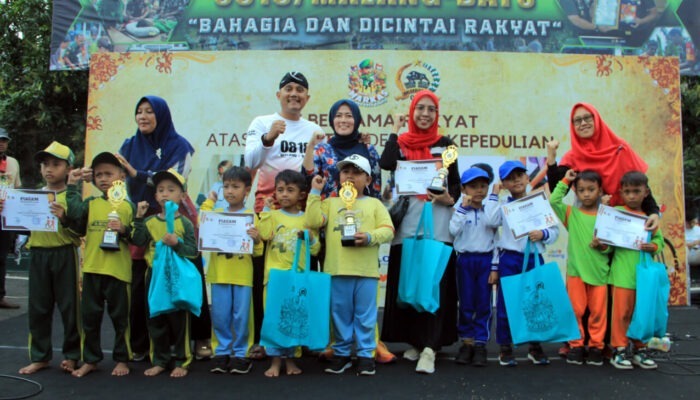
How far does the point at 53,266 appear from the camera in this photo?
12.2 ft

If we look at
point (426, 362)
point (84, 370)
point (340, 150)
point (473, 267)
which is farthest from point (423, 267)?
point (84, 370)

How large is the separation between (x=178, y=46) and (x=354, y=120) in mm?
6058

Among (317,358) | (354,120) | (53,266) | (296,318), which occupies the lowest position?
(317,358)

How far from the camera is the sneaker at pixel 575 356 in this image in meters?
4.03

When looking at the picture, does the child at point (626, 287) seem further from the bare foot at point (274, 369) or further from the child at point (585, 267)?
the bare foot at point (274, 369)

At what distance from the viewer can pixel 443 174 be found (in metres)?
3.82

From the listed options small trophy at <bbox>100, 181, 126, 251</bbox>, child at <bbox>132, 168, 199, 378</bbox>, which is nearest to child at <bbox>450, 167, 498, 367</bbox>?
child at <bbox>132, 168, 199, 378</bbox>

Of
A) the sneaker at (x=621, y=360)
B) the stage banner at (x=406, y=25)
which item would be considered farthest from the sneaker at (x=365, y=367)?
the stage banner at (x=406, y=25)

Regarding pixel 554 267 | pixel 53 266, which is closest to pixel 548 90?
pixel 554 267

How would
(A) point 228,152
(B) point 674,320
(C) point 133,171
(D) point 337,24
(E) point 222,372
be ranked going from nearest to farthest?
(E) point 222,372, (C) point 133,171, (B) point 674,320, (A) point 228,152, (D) point 337,24

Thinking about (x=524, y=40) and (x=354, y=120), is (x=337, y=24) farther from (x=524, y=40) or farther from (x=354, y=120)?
(x=354, y=120)

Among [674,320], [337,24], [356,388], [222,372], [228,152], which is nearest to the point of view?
[356,388]

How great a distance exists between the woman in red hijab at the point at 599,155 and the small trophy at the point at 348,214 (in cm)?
151

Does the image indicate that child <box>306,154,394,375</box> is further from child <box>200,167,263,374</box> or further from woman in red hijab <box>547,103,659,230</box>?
woman in red hijab <box>547,103,659,230</box>
